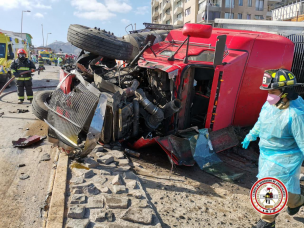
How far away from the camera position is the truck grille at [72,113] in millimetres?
3248

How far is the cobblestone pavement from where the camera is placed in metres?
2.36

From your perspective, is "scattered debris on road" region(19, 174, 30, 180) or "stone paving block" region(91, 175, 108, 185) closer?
"stone paving block" region(91, 175, 108, 185)

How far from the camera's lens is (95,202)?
259cm

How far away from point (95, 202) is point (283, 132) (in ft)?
6.31

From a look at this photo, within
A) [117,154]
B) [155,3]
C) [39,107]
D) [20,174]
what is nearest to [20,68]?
[39,107]

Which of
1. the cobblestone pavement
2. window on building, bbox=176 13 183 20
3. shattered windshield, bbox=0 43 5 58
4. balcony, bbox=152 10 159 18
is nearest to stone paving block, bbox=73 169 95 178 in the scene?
the cobblestone pavement

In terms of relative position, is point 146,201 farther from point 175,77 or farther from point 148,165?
point 175,77

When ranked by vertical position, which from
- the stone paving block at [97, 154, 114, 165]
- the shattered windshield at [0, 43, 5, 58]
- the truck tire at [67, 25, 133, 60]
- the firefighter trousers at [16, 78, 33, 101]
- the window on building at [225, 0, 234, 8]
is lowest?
the stone paving block at [97, 154, 114, 165]

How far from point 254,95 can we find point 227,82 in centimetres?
74

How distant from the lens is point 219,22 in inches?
327

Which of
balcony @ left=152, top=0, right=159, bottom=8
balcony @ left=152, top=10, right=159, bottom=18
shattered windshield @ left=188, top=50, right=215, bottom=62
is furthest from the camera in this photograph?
balcony @ left=152, top=10, right=159, bottom=18

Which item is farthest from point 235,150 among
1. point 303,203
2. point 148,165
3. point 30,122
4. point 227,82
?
point 30,122

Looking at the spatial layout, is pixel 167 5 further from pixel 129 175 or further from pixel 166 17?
pixel 129 175

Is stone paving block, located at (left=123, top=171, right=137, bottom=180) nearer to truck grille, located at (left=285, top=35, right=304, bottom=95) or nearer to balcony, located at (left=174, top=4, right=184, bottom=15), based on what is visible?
truck grille, located at (left=285, top=35, right=304, bottom=95)
